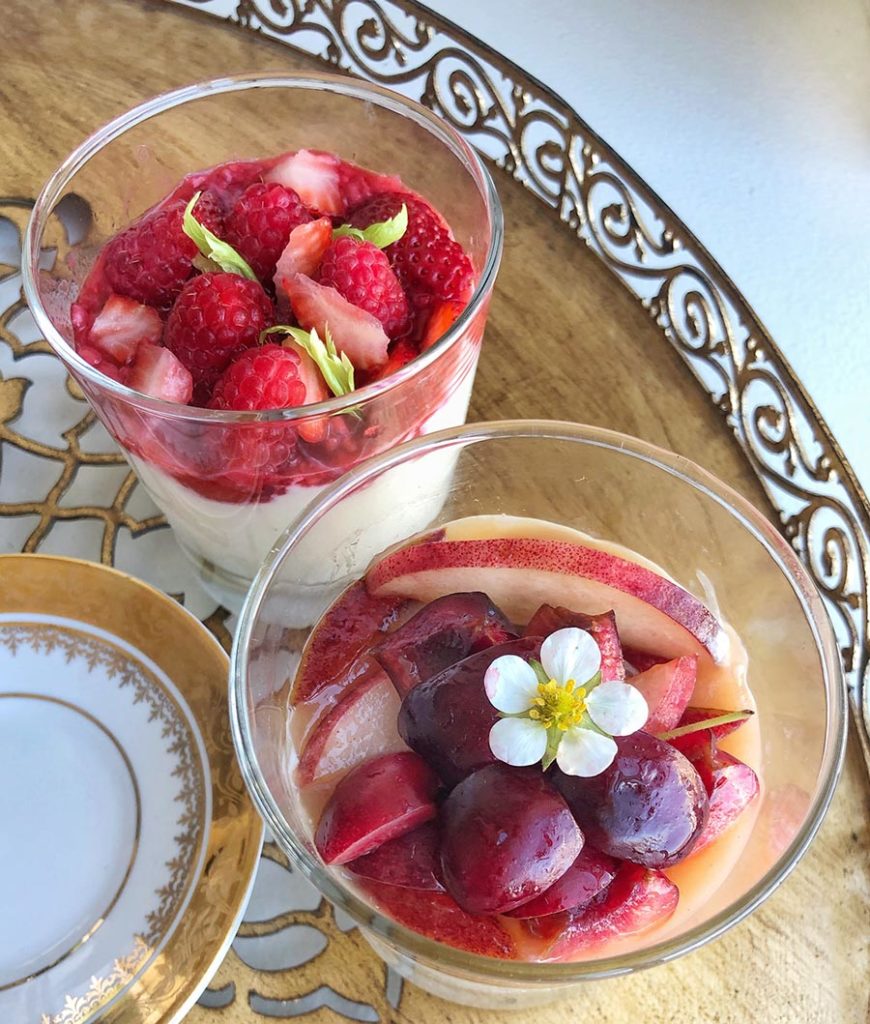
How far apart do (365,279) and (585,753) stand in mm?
510

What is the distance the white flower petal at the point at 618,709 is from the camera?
779mm

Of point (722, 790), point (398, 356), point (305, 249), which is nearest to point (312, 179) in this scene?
point (305, 249)

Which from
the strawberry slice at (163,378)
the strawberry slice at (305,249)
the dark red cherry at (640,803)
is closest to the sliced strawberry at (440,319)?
the strawberry slice at (305,249)

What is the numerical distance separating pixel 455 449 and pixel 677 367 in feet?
1.43

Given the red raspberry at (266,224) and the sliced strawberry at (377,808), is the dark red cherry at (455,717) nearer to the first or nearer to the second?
the sliced strawberry at (377,808)

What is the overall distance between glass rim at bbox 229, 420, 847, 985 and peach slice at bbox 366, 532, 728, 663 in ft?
0.28

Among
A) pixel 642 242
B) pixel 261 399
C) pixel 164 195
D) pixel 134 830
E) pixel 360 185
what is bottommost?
pixel 134 830

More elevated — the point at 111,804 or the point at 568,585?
the point at 568,585

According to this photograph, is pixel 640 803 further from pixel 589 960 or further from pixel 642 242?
pixel 642 242

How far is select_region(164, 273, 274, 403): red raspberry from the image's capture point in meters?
1.01

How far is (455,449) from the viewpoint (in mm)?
993

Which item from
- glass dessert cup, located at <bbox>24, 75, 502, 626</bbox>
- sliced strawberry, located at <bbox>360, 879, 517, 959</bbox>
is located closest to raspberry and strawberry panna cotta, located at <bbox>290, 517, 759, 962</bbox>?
sliced strawberry, located at <bbox>360, 879, 517, 959</bbox>

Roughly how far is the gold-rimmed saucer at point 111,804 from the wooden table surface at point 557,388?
0.08 metres

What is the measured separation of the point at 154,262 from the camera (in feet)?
Result: 3.64
